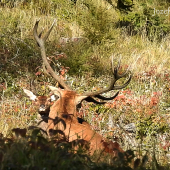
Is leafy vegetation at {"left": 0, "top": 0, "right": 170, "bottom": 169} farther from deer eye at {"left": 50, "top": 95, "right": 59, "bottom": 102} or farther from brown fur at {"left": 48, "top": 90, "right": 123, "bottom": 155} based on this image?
deer eye at {"left": 50, "top": 95, "right": 59, "bottom": 102}

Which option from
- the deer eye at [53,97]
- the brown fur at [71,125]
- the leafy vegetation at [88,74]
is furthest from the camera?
the deer eye at [53,97]

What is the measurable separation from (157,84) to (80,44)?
2194 mm

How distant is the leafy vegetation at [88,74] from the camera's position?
398 cm

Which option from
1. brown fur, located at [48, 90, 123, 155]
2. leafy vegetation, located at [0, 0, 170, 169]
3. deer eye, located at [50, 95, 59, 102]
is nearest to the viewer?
leafy vegetation, located at [0, 0, 170, 169]

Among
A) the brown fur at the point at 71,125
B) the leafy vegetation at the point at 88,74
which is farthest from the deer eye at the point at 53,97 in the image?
the leafy vegetation at the point at 88,74

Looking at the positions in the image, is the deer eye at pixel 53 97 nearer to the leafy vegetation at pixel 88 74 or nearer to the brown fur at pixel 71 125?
the brown fur at pixel 71 125

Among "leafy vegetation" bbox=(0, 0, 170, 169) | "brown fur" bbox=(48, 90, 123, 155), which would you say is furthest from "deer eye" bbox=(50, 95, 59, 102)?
"leafy vegetation" bbox=(0, 0, 170, 169)

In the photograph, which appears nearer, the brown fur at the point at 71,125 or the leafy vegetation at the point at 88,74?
the leafy vegetation at the point at 88,74

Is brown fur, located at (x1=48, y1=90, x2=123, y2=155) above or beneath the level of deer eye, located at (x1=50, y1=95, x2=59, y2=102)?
beneath

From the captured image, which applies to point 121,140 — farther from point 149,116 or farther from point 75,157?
point 75,157

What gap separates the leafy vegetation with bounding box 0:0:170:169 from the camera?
398 cm

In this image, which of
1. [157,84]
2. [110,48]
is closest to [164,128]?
[157,84]

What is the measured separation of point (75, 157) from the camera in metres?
4.02

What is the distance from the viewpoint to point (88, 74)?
9.93 metres
